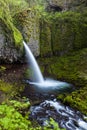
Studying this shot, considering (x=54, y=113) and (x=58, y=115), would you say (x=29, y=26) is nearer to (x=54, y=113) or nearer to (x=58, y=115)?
(x=54, y=113)

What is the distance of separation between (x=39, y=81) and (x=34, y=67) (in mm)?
1534

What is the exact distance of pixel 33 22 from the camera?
52.7 feet

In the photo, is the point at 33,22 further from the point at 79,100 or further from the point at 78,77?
the point at 79,100

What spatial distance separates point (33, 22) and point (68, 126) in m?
9.13

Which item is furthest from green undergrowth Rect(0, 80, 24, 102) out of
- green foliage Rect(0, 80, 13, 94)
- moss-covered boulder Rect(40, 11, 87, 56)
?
moss-covered boulder Rect(40, 11, 87, 56)

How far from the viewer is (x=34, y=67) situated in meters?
14.4

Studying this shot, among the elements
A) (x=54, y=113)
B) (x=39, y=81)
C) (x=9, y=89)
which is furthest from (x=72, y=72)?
(x=54, y=113)

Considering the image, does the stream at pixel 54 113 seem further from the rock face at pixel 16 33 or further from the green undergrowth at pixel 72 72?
the rock face at pixel 16 33

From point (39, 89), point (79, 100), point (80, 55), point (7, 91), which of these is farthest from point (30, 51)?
point (79, 100)

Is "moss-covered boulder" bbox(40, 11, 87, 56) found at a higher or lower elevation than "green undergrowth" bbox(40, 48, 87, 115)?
higher

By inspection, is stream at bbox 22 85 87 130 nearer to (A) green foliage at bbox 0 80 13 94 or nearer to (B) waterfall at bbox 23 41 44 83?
(A) green foliage at bbox 0 80 13 94

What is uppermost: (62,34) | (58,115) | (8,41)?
(8,41)

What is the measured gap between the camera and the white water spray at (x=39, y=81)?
39.2ft

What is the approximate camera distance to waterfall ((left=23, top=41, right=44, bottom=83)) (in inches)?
521
